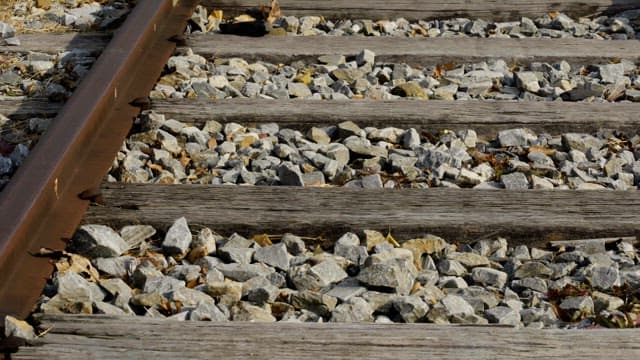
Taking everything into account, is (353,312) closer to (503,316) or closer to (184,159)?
(503,316)

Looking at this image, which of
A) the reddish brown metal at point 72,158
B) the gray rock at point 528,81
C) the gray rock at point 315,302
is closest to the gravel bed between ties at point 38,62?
the reddish brown metal at point 72,158

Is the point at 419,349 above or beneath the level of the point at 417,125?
above

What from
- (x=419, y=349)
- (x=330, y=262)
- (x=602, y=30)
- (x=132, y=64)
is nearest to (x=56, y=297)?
(x=330, y=262)

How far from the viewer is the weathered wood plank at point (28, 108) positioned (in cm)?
351

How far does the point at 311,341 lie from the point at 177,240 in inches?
24.0

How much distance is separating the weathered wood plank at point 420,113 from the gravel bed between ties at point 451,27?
917 mm

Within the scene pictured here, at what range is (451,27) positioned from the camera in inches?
176

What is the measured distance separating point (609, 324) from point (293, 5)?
263 centimetres

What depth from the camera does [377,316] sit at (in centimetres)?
231

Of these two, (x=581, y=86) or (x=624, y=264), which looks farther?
(x=581, y=86)

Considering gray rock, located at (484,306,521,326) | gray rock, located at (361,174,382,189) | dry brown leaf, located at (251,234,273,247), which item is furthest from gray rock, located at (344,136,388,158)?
gray rock, located at (484,306,521,326)

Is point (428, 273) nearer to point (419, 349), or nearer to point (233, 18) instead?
point (419, 349)

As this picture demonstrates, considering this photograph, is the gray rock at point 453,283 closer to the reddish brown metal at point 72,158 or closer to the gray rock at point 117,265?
the gray rock at point 117,265

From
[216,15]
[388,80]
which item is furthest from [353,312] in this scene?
[216,15]
